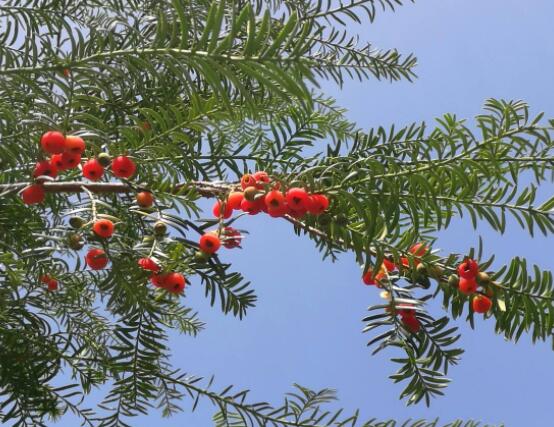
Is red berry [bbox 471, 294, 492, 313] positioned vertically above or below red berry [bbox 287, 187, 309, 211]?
below

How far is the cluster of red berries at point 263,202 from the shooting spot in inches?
60.7

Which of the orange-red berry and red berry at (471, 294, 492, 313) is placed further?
the orange-red berry

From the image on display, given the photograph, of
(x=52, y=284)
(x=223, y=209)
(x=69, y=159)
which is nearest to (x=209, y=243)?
(x=223, y=209)

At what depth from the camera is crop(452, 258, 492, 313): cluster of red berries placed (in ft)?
5.40

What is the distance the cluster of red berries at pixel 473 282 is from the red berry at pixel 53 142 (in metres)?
1.18

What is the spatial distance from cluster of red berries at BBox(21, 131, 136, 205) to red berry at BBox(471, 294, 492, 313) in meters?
1.13

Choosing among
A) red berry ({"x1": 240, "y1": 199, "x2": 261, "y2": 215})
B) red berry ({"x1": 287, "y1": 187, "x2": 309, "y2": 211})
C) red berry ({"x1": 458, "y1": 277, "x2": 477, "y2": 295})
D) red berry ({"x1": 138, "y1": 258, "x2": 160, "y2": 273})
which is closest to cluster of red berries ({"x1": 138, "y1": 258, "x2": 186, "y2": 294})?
red berry ({"x1": 138, "y1": 258, "x2": 160, "y2": 273})

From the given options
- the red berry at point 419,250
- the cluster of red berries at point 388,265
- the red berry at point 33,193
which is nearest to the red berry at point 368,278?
the cluster of red berries at point 388,265

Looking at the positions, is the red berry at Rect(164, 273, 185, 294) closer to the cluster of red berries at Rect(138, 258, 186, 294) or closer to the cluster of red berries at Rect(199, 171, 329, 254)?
the cluster of red berries at Rect(138, 258, 186, 294)

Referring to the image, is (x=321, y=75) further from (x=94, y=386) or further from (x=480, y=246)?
(x=94, y=386)

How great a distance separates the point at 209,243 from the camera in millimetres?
1620

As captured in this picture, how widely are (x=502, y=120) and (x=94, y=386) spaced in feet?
A: 7.41

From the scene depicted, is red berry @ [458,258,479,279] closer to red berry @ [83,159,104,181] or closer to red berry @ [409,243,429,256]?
red berry @ [409,243,429,256]

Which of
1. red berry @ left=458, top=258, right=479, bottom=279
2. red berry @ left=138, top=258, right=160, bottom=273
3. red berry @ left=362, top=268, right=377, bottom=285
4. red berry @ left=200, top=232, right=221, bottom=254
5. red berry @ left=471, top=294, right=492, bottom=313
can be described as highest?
red berry @ left=138, top=258, right=160, bottom=273
